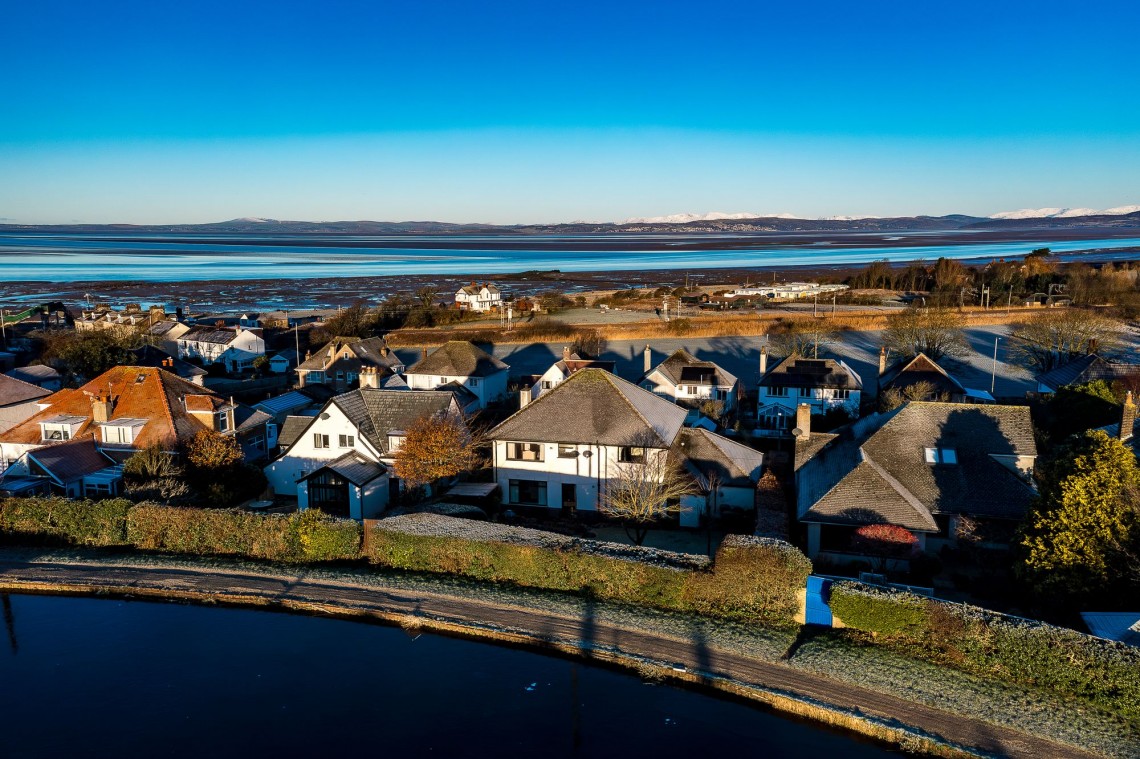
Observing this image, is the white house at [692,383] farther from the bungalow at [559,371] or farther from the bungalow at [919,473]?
the bungalow at [919,473]

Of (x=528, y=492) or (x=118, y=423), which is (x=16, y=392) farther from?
(x=528, y=492)

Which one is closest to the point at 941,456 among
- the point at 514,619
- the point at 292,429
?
the point at 514,619

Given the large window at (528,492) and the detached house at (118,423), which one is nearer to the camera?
the large window at (528,492)

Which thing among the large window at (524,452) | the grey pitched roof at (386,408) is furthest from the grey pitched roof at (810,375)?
the grey pitched roof at (386,408)

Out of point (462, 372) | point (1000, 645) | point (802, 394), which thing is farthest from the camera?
point (462, 372)

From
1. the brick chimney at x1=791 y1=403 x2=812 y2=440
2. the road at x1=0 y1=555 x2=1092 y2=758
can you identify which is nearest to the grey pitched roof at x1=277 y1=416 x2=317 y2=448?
the road at x1=0 y1=555 x2=1092 y2=758

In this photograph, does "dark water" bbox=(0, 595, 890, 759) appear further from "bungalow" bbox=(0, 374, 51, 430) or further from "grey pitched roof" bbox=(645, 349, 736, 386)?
"grey pitched roof" bbox=(645, 349, 736, 386)
